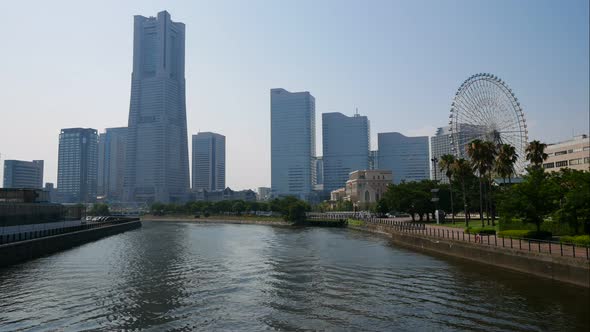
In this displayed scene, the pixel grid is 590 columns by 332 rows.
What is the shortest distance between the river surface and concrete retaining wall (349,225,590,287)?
4.40 feet

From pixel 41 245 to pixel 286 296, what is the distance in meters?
49.9

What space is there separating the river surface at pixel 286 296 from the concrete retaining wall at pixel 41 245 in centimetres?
233

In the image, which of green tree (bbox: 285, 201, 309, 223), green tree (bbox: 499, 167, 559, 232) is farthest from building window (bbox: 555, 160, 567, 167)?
green tree (bbox: 499, 167, 559, 232)

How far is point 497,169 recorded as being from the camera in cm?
8050

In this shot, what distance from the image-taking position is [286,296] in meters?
36.6

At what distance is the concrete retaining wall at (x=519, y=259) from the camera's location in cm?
3712

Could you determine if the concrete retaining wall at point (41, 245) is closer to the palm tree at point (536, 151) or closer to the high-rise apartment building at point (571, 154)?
the palm tree at point (536, 151)

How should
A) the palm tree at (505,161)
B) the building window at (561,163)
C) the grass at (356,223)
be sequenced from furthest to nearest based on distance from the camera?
the building window at (561,163)
the grass at (356,223)
the palm tree at (505,161)

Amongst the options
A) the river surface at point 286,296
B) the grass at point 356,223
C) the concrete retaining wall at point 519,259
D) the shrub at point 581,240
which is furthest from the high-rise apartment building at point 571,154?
the river surface at point 286,296

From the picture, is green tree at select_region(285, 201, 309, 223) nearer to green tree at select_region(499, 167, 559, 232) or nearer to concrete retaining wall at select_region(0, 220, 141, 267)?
concrete retaining wall at select_region(0, 220, 141, 267)

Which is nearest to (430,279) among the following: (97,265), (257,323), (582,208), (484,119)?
(582,208)

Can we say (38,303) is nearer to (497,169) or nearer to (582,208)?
(582,208)

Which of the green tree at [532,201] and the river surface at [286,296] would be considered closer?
the river surface at [286,296]

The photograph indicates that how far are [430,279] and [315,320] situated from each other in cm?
1830
